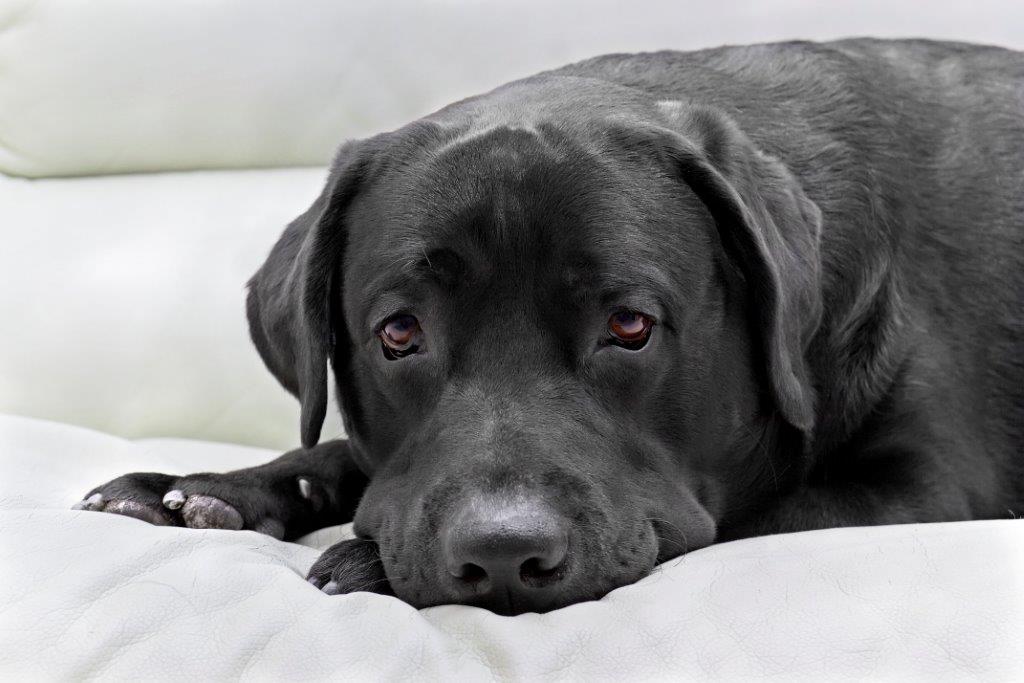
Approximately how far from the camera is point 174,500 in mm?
2479

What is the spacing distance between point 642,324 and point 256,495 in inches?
38.2

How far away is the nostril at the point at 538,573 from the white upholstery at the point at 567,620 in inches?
3.4

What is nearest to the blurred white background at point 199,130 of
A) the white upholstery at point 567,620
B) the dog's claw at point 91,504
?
the dog's claw at point 91,504

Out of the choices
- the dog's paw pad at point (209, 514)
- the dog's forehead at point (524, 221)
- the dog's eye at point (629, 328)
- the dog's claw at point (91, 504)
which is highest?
the dog's forehead at point (524, 221)

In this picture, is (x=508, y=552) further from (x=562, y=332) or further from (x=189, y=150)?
(x=189, y=150)

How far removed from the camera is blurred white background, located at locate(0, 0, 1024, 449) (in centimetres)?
396

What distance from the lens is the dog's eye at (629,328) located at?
2168 mm

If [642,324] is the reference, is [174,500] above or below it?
below

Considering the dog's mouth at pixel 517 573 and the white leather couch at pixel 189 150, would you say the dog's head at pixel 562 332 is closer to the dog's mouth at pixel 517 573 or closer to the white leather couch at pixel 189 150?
the dog's mouth at pixel 517 573

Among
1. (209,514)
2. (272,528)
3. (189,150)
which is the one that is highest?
(189,150)

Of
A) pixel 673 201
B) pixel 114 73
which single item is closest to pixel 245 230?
pixel 114 73

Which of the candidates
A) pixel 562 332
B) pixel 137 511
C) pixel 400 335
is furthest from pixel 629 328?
pixel 137 511

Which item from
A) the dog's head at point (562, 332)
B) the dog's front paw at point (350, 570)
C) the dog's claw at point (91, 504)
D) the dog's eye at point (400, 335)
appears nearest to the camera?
the dog's head at point (562, 332)

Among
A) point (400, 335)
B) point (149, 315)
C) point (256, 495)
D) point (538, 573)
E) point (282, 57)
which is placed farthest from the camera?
point (282, 57)
